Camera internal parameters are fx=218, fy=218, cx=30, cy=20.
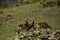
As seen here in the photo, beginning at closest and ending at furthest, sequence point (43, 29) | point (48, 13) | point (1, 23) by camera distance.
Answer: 1. point (43, 29)
2. point (1, 23)
3. point (48, 13)

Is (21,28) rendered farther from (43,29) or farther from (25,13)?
(25,13)

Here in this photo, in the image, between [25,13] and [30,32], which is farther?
[25,13]

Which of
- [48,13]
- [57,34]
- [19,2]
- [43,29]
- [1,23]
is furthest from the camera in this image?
[19,2]

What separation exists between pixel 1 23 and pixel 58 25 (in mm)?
4612

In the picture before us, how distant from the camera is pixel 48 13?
18469 millimetres

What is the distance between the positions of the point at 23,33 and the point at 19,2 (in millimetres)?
14454

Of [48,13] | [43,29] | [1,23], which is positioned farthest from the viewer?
[48,13]

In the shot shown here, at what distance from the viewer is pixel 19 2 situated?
27.5 meters

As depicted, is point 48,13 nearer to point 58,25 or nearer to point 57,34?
point 58,25

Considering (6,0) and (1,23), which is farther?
(6,0)

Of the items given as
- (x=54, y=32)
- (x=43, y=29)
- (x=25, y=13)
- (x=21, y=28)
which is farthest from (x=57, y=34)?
(x=25, y=13)

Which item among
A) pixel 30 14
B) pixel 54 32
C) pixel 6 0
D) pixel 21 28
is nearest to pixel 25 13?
pixel 30 14

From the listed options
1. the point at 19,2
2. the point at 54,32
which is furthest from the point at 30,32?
the point at 19,2

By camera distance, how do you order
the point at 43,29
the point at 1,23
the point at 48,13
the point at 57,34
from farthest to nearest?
the point at 48,13 → the point at 1,23 → the point at 43,29 → the point at 57,34
